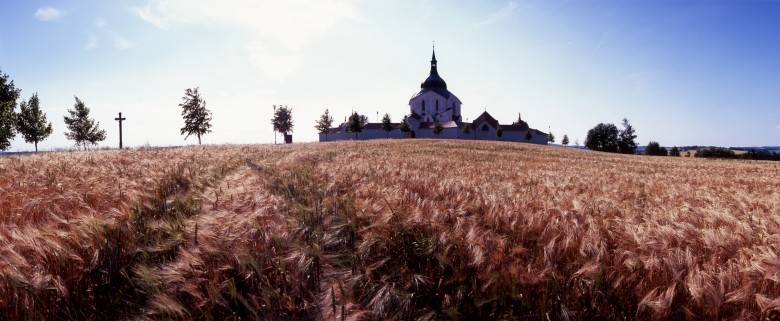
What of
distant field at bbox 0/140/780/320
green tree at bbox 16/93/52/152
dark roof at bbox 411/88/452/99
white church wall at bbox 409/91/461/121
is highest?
dark roof at bbox 411/88/452/99

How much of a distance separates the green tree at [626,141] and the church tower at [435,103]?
4782 cm

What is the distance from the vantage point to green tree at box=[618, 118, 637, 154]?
10206cm

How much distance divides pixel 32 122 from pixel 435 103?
9022cm

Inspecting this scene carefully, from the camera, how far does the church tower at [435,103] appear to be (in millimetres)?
109938

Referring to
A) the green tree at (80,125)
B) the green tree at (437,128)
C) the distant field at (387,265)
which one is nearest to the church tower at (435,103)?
the green tree at (437,128)

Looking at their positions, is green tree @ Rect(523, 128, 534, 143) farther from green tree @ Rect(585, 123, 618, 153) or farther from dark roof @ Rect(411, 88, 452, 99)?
dark roof @ Rect(411, 88, 452, 99)

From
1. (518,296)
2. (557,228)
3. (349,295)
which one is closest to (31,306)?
(349,295)

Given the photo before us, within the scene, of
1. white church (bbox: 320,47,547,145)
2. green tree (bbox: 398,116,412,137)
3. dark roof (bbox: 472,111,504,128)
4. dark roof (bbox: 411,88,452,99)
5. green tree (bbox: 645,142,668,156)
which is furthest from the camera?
dark roof (bbox: 411,88,452,99)

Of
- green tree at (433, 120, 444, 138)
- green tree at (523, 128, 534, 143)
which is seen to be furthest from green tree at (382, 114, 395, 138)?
green tree at (523, 128, 534, 143)

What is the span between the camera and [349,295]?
2.04 metres

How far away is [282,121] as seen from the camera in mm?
90875

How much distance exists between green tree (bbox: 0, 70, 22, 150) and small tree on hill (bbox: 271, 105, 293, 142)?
48833mm

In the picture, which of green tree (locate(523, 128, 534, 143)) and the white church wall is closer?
green tree (locate(523, 128, 534, 143))

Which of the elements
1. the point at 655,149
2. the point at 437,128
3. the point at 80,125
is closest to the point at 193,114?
the point at 80,125
